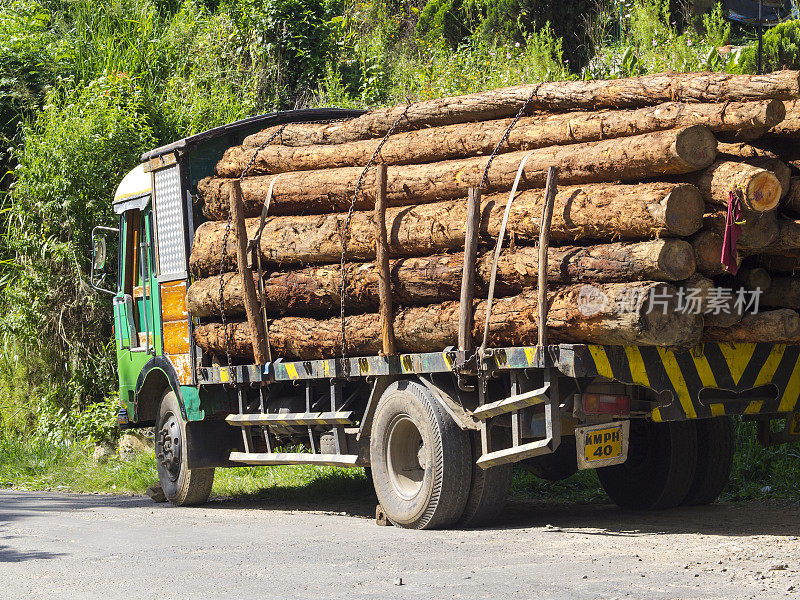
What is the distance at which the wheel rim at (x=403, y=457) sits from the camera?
8430 mm

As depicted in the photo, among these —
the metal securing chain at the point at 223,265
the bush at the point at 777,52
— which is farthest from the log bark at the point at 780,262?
the bush at the point at 777,52

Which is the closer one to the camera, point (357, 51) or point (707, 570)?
point (707, 570)

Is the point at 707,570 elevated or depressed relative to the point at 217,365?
depressed

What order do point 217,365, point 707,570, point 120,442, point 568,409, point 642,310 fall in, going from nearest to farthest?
point 707,570
point 642,310
point 568,409
point 217,365
point 120,442

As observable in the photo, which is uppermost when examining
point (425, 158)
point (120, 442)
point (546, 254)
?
point (425, 158)

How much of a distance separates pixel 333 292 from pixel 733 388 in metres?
3.17

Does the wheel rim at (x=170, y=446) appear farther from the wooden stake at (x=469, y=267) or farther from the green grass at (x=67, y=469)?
the wooden stake at (x=469, y=267)

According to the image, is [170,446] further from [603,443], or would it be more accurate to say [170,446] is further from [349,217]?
[603,443]

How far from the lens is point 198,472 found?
1092cm

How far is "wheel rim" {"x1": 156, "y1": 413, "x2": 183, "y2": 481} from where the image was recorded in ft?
35.7

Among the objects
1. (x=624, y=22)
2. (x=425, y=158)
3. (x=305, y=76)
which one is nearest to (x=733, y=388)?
(x=425, y=158)

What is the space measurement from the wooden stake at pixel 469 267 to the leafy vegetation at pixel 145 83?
140 inches

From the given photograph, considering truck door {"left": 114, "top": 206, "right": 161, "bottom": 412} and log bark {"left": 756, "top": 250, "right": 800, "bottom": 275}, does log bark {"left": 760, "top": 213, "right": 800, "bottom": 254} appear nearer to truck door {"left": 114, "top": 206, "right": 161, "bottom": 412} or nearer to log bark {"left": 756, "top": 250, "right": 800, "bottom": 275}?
log bark {"left": 756, "top": 250, "right": 800, "bottom": 275}

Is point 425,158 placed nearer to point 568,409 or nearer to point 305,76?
point 568,409
